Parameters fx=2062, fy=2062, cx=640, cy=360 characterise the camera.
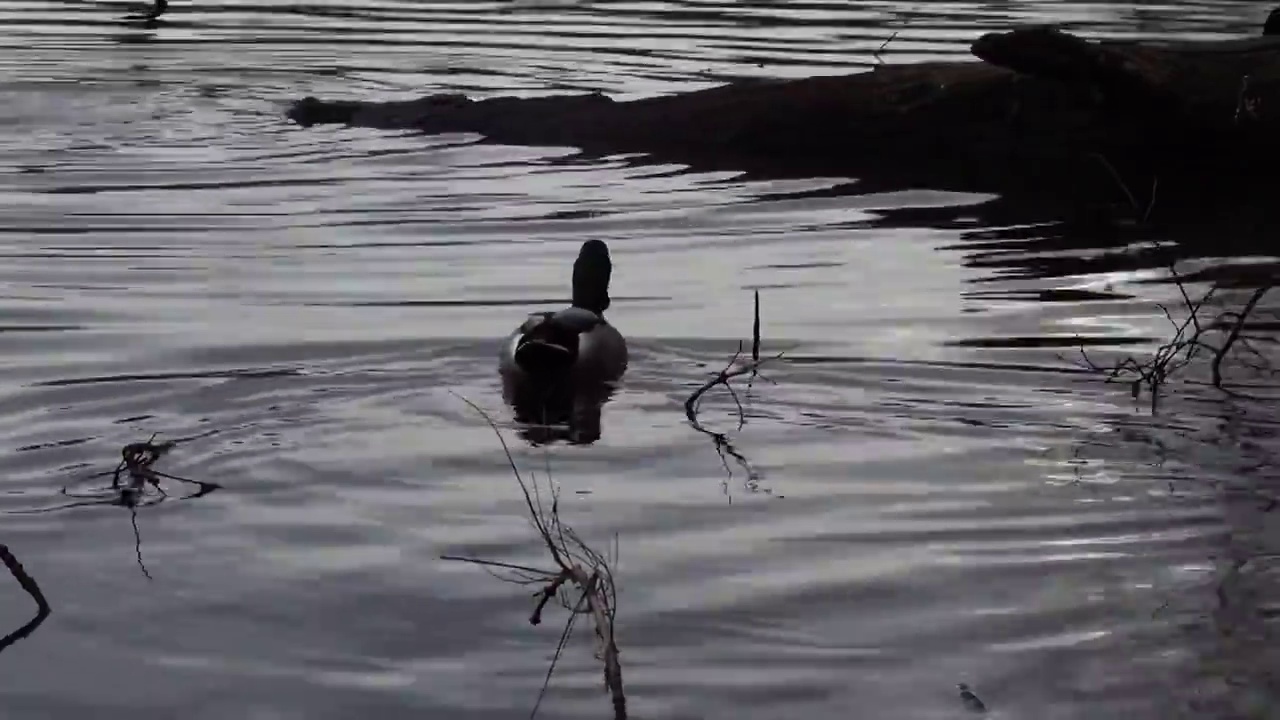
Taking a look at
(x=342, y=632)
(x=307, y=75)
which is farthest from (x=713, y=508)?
(x=307, y=75)

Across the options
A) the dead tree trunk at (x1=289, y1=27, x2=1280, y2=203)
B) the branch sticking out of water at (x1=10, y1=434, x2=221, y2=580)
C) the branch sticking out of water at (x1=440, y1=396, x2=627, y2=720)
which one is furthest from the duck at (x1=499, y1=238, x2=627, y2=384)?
the dead tree trunk at (x1=289, y1=27, x2=1280, y2=203)

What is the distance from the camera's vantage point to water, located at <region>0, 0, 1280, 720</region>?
545cm

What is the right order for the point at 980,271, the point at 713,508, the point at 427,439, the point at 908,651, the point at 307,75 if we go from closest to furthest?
1. the point at 908,651
2. the point at 713,508
3. the point at 427,439
4. the point at 980,271
5. the point at 307,75

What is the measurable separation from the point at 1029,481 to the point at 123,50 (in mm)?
16503

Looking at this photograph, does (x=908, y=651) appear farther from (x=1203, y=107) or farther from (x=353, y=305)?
(x=1203, y=107)

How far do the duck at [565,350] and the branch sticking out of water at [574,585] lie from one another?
150 centimetres

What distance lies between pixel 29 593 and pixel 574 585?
1562 mm

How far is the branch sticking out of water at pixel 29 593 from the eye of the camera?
18.4ft

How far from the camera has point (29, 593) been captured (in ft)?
19.4

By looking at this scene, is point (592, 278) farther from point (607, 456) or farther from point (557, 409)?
point (607, 456)

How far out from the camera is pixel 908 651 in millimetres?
5574

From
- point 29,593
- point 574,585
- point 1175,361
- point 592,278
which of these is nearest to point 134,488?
point 29,593

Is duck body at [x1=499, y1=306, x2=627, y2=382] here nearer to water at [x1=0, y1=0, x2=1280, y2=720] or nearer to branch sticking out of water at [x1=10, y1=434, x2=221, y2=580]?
water at [x1=0, y1=0, x2=1280, y2=720]

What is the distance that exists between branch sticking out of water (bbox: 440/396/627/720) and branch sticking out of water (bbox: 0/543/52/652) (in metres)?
1.22
